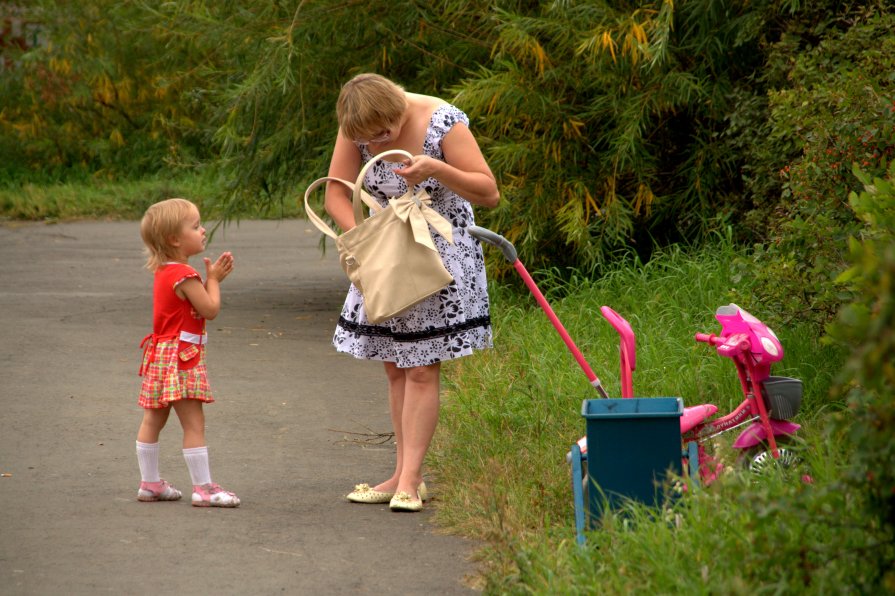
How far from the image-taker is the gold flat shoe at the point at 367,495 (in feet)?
17.4

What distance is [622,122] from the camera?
27.2 feet

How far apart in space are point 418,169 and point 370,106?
0.32 meters

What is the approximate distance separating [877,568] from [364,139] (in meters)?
2.70

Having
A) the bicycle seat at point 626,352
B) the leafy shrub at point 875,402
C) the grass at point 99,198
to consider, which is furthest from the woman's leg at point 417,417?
the grass at point 99,198

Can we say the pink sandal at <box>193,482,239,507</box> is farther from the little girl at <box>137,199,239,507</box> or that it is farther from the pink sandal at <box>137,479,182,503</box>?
the pink sandal at <box>137,479,182,503</box>

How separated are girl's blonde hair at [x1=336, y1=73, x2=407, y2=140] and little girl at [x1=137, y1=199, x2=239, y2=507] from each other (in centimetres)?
77

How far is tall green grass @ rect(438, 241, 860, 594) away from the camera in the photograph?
329 centimetres

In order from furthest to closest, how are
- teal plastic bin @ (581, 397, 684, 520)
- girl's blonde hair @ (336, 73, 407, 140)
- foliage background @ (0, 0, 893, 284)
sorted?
1. foliage background @ (0, 0, 893, 284)
2. girl's blonde hair @ (336, 73, 407, 140)
3. teal plastic bin @ (581, 397, 684, 520)

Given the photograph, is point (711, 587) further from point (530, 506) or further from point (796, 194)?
point (796, 194)

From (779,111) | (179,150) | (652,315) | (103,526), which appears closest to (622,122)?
(652,315)

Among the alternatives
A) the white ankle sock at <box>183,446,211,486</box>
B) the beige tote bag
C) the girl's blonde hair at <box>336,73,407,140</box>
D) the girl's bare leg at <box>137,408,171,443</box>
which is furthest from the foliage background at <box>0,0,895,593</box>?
the girl's blonde hair at <box>336,73,407,140</box>

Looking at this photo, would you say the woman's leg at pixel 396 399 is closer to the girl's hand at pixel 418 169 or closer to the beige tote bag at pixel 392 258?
the beige tote bag at pixel 392 258

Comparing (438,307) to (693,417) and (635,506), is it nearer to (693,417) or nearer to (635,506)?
(693,417)

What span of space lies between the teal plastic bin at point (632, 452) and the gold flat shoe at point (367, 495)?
135 centimetres
